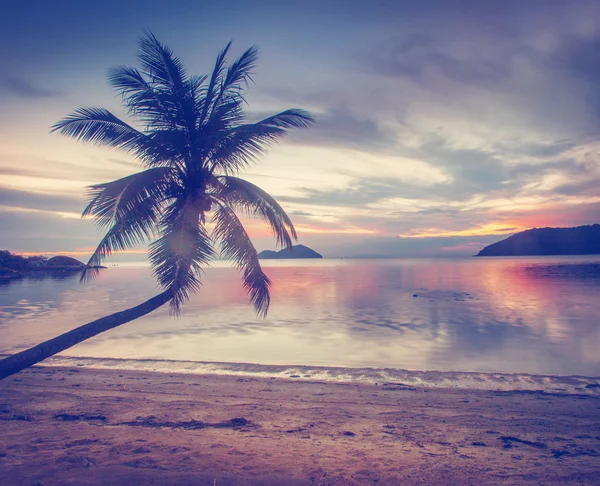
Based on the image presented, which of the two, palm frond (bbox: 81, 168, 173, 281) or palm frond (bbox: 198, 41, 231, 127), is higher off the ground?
palm frond (bbox: 198, 41, 231, 127)

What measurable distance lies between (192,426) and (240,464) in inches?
85.9

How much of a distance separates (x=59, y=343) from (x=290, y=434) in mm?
4709

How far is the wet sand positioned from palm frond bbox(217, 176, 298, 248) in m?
4.37

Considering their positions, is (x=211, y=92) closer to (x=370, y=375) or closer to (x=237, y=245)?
(x=237, y=245)

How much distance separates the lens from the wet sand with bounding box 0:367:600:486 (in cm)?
662

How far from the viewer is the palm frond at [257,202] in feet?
32.2

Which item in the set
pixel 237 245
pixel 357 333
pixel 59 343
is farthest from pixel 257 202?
pixel 357 333

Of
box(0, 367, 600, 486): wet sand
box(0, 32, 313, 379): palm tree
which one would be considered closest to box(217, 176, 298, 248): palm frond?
box(0, 32, 313, 379): palm tree

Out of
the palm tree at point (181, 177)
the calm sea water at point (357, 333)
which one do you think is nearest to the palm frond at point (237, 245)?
the palm tree at point (181, 177)

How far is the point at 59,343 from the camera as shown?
6945 mm

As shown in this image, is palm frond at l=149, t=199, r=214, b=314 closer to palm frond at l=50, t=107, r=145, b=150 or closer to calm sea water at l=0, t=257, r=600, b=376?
palm frond at l=50, t=107, r=145, b=150

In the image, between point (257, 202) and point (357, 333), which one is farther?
point (357, 333)

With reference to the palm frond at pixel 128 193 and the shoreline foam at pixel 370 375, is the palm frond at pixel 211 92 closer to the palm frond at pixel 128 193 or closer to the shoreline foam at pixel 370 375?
the palm frond at pixel 128 193

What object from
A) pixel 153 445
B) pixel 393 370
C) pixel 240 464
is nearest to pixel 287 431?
pixel 240 464
